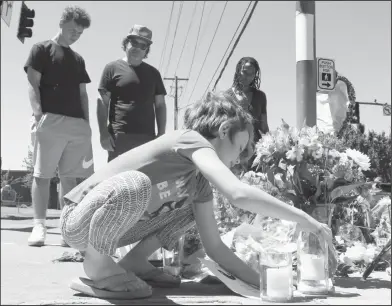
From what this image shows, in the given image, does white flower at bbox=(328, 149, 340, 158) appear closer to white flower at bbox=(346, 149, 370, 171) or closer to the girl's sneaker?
white flower at bbox=(346, 149, 370, 171)

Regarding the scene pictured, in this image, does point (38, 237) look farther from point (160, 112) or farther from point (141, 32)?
point (141, 32)

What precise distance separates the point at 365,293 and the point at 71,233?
1.27 meters

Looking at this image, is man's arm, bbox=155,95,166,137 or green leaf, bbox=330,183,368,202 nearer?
green leaf, bbox=330,183,368,202

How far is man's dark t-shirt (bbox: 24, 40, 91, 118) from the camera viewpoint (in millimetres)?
3645

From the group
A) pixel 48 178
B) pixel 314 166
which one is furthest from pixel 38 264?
pixel 314 166

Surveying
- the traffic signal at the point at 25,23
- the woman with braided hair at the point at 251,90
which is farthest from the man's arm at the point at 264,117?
the traffic signal at the point at 25,23

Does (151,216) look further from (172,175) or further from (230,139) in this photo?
(230,139)

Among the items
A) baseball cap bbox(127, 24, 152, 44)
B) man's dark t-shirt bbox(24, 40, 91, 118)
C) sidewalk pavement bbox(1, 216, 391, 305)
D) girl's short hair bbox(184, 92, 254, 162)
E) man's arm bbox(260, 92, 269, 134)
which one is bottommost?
sidewalk pavement bbox(1, 216, 391, 305)

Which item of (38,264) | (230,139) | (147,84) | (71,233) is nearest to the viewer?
(71,233)

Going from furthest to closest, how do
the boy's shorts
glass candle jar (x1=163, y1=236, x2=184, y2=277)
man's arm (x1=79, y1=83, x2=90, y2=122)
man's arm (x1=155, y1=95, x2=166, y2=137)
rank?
man's arm (x1=155, y1=95, x2=166, y2=137) → man's arm (x1=79, y1=83, x2=90, y2=122) → the boy's shorts → glass candle jar (x1=163, y1=236, x2=184, y2=277)

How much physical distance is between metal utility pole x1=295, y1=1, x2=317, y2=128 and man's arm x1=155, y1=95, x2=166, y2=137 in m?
1.15

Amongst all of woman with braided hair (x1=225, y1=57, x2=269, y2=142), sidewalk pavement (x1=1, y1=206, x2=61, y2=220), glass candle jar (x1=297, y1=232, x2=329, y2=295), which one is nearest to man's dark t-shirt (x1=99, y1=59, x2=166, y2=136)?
woman with braided hair (x1=225, y1=57, x2=269, y2=142)

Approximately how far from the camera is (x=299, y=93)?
438cm

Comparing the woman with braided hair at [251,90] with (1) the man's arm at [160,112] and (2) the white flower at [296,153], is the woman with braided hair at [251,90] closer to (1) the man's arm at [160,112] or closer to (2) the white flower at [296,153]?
(1) the man's arm at [160,112]
